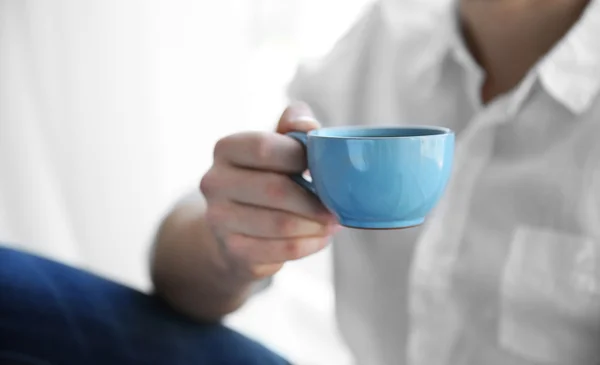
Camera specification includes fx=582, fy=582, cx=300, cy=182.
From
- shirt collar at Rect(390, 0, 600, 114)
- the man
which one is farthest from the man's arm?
shirt collar at Rect(390, 0, 600, 114)

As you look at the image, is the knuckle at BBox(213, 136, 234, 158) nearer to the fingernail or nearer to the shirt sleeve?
the fingernail

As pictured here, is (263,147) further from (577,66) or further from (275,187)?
(577,66)

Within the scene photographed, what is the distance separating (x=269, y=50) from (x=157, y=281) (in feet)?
2.36

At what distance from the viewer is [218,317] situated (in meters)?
0.61

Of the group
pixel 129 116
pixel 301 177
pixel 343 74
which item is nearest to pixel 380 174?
pixel 301 177

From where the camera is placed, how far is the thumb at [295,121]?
44cm

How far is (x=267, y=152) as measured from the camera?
0.42 meters

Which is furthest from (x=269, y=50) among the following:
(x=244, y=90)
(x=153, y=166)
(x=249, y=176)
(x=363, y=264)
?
(x=249, y=176)

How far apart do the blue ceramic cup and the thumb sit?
4cm

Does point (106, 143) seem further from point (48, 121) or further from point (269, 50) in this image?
point (269, 50)

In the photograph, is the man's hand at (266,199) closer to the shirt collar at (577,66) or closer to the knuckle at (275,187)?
the knuckle at (275,187)

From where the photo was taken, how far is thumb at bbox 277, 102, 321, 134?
44 cm

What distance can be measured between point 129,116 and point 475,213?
39.2 inches

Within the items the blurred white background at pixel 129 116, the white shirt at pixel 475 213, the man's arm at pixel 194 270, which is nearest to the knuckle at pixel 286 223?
the man's arm at pixel 194 270
